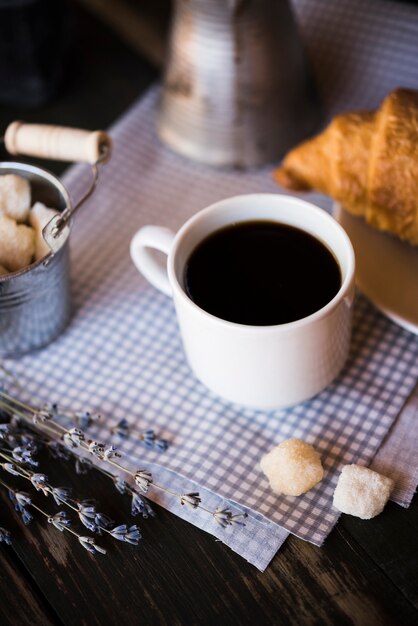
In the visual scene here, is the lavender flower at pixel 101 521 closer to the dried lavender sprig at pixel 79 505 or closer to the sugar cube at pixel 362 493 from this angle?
the dried lavender sprig at pixel 79 505

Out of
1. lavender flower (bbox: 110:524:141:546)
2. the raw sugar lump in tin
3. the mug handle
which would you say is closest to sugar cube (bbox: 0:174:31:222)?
the raw sugar lump in tin

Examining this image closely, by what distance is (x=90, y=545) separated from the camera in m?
0.67

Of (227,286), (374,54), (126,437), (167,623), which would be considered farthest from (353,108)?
(167,623)

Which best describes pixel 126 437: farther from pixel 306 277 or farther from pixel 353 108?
pixel 353 108

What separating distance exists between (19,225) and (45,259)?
0.05 m

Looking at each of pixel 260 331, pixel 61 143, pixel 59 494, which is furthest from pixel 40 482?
pixel 61 143

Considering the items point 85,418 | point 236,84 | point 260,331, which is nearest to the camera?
point 260,331

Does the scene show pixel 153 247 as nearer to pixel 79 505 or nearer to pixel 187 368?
pixel 187 368

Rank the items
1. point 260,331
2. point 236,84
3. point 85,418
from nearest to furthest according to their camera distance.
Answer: point 260,331 → point 85,418 → point 236,84

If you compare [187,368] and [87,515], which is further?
[187,368]

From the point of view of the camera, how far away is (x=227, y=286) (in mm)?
707

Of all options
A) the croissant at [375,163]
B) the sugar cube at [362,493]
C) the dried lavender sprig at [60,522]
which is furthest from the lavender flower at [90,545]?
the croissant at [375,163]

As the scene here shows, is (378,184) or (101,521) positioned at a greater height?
(378,184)

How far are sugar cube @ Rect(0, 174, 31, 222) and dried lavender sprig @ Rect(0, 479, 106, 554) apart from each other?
0.27 m
